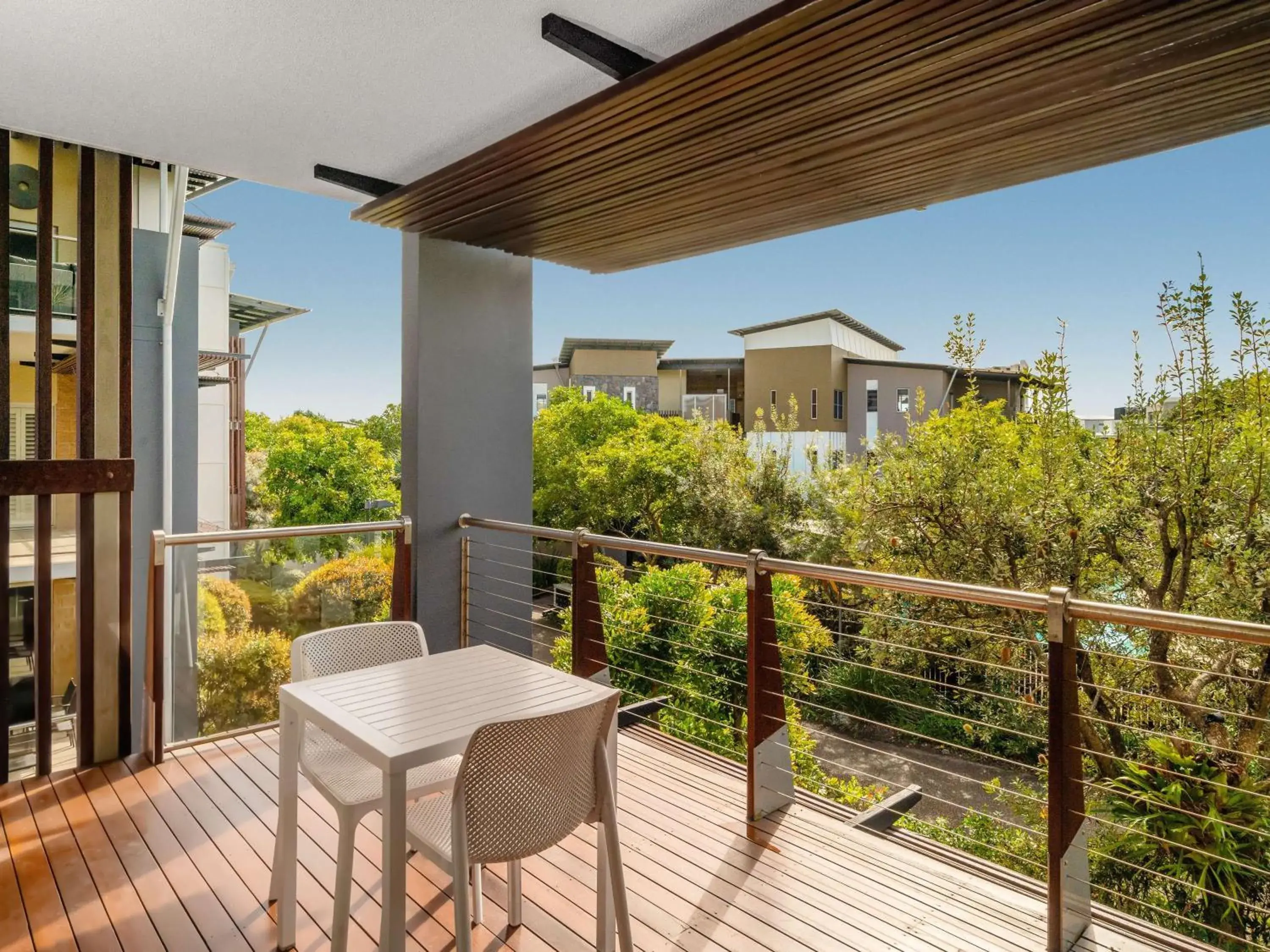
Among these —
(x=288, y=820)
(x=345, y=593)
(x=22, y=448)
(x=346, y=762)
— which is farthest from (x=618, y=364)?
(x=288, y=820)

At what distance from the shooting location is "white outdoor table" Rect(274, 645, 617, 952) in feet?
5.68

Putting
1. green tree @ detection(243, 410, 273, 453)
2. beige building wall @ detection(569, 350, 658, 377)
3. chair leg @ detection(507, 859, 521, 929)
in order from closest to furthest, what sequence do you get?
chair leg @ detection(507, 859, 521, 929), beige building wall @ detection(569, 350, 658, 377), green tree @ detection(243, 410, 273, 453)

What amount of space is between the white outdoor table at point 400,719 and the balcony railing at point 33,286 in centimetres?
299

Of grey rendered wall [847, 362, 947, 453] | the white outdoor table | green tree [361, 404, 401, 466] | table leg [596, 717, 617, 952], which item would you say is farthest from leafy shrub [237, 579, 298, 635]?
green tree [361, 404, 401, 466]

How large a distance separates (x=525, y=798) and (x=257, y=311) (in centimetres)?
1776

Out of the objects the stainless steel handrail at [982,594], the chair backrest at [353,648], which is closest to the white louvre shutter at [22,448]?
the chair backrest at [353,648]

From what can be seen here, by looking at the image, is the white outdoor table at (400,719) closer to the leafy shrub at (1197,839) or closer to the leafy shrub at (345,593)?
the leafy shrub at (345,593)

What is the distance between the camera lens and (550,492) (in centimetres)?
2003

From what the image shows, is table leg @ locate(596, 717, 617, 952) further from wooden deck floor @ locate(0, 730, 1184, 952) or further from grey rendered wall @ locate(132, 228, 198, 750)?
grey rendered wall @ locate(132, 228, 198, 750)

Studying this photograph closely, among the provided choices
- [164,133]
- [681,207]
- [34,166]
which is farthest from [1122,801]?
[34,166]

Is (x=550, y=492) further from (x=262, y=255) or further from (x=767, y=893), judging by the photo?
(x=262, y=255)

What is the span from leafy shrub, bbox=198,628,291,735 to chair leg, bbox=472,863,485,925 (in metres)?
2.03

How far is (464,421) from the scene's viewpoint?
4488 mm

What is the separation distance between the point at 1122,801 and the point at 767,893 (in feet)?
12.4
